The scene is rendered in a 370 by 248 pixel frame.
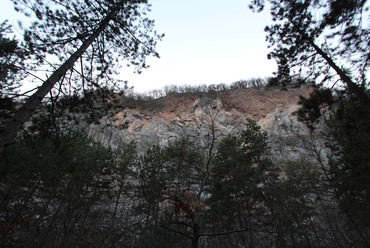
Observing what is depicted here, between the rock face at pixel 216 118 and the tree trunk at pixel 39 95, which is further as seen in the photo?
the rock face at pixel 216 118

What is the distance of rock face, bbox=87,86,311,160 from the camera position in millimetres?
33125

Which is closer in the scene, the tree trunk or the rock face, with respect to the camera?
the tree trunk

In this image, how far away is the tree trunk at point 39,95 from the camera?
119 inches

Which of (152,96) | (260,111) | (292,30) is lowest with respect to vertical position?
(292,30)

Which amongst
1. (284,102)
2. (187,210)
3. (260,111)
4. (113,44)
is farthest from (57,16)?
(284,102)

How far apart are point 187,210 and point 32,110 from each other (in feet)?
11.8

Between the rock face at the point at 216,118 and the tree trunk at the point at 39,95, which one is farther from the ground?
the rock face at the point at 216,118

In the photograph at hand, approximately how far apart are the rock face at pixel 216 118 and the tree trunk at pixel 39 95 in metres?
27.9

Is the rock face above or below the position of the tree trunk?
above

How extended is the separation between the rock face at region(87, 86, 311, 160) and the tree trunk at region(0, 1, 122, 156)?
27891 millimetres

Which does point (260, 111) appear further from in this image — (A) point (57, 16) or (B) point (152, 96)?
(A) point (57, 16)

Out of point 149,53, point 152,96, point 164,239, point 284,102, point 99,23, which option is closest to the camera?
point 99,23

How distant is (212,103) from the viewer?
40531 millimetres

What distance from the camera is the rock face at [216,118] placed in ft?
109
